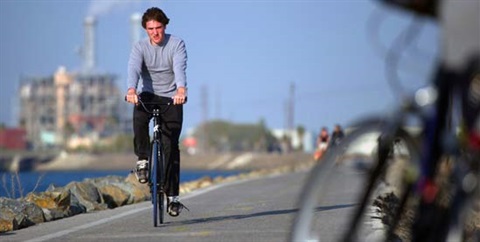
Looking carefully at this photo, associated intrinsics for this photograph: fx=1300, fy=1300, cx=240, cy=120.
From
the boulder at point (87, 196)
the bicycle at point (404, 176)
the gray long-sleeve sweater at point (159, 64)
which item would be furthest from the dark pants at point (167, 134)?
the bicycle at point (404, 176)

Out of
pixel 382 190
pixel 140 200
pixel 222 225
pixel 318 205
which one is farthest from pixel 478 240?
pixel 140 200

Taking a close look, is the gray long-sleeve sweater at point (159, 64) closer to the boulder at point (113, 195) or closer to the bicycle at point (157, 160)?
the bicycle at point (157, 160)

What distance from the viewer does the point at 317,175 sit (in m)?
4.73

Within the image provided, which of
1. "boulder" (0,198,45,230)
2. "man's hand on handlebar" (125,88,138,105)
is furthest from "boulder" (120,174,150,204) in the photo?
"man's hand on handlebar" (125,88,138,105)

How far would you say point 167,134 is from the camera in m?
10.9

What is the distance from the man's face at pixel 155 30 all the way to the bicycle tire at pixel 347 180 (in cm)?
605

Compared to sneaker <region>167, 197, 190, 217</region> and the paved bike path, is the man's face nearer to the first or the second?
sneaker <region>167, 197, 190, 217</region>

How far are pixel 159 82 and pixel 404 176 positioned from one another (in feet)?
21.1

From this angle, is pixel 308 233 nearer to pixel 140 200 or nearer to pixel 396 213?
pixel 396 213

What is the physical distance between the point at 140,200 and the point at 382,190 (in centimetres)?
1185

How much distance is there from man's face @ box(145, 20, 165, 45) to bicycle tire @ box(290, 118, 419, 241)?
6054 millimetres

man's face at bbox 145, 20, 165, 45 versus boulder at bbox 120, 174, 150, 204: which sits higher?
man's face at bbox 145, 20, 165, 45

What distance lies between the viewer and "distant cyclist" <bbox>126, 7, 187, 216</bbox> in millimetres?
10906

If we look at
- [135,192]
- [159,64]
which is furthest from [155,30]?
[135,192]
